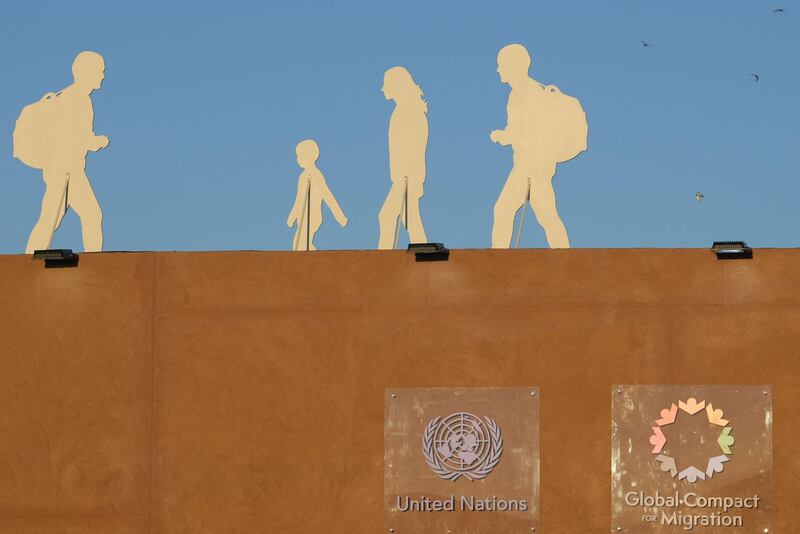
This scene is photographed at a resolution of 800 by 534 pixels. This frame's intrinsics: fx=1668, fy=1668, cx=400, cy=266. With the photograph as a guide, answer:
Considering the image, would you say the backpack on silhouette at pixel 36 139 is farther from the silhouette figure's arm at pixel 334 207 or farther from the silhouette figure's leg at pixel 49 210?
the silhouette figure's arm at pixel 334 207

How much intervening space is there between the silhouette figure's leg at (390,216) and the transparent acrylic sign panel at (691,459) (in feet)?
7.05

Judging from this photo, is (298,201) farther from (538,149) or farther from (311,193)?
(538,149)

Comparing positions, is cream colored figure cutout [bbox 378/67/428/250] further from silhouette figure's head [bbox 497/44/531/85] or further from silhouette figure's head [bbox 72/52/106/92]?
silhouette figure's head [bbox 72/52/106/92]

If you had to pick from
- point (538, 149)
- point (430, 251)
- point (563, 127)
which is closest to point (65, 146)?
point (430, 251)

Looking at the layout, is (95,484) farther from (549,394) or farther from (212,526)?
(549,394)

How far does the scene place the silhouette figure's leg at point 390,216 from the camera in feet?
40.1

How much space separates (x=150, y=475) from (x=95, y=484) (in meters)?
0.40

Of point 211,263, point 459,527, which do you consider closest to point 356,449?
point 459,527

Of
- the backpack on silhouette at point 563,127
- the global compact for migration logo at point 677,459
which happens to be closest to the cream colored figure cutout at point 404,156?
the backpack on silhouette at point 563,127

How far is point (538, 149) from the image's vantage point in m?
11.9

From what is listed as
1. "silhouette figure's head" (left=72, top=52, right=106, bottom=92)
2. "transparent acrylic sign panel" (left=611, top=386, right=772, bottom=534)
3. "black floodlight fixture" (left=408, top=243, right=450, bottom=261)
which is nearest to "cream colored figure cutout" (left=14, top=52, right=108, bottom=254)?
"silhouette figure's head" (left=72, top=52, right=106, bottom=92)

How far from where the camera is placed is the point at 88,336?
1166 centimetres

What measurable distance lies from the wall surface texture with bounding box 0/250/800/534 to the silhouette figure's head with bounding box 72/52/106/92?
1544mm

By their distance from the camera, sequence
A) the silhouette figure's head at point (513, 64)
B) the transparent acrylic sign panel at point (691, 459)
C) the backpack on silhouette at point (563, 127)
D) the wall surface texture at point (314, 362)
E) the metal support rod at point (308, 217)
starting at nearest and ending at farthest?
the transparent acrylic sign panel at point (691, 459) → the wall surface texture at point (314, 362) → the backpack on silhouette at point (563, 127) → the silhouette figure's head at point (513, 64) → the metal support rod at point (308, 217)
